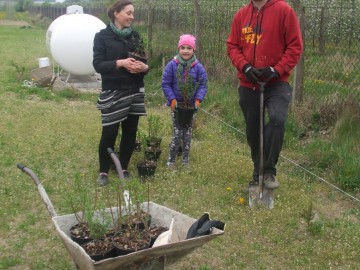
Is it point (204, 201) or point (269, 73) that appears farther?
point (204, 201)

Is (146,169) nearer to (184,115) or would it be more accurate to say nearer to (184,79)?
(184,115)

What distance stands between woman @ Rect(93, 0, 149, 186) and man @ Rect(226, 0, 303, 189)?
100 centimetres

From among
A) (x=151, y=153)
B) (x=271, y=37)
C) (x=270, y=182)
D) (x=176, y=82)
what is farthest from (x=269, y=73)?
(x=151, y=153)

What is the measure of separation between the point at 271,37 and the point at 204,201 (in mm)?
1742

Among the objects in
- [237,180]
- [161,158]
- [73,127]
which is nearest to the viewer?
[237,180]

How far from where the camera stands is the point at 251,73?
4645mm

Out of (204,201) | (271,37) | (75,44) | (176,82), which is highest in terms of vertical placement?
(271,37)

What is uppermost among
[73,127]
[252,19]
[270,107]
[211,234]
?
[252,19]

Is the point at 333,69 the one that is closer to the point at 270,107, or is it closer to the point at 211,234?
the point at 270,107

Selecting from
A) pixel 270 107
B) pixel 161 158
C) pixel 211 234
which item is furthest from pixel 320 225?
pixel 161 158

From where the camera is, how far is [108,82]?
522 centimetres

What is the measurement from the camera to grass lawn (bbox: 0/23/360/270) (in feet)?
13.6

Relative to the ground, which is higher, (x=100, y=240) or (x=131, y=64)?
(x=131, y=64)

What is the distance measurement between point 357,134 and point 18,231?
13.7ft
